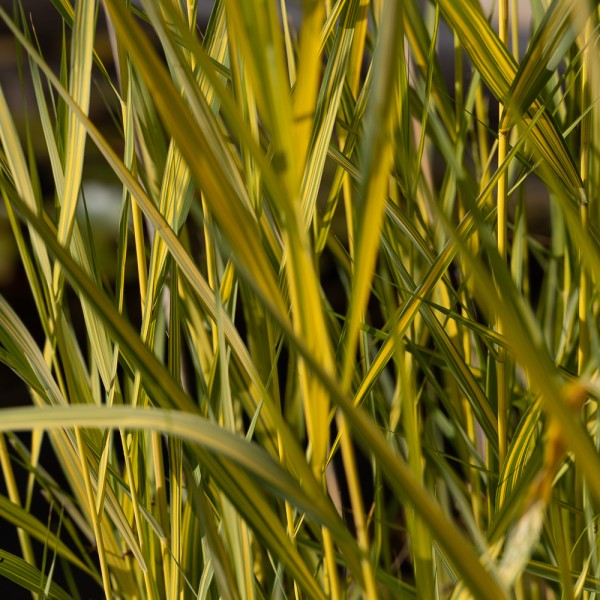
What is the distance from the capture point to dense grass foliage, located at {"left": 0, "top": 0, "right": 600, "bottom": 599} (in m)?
0.17

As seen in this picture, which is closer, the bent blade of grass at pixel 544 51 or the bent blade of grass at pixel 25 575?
the bent blade of grass at pixel 544 51

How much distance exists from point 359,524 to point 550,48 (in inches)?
7.9

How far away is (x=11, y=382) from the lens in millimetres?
1088

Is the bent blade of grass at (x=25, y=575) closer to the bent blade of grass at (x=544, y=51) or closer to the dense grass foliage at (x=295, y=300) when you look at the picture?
the dense grass foliage at (x=295, y=300)

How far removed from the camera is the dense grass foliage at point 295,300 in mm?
171

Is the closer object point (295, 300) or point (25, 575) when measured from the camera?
point (295, 300)

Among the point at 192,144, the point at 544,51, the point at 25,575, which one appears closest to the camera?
the point at 192,144

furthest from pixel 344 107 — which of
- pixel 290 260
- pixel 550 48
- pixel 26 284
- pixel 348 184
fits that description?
pixel 26 284

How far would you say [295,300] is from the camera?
0.18 m

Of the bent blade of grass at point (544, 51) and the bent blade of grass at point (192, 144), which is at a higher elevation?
the bent blade of grass at point (544, 51)

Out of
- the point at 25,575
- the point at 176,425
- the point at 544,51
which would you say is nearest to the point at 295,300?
the point at 176,425

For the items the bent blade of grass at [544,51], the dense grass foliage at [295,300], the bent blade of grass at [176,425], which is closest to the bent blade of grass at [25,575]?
the dense grass foliage at [295,300]

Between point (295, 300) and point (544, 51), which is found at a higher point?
point (544, 51)

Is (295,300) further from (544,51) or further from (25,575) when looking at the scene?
(25,575)
